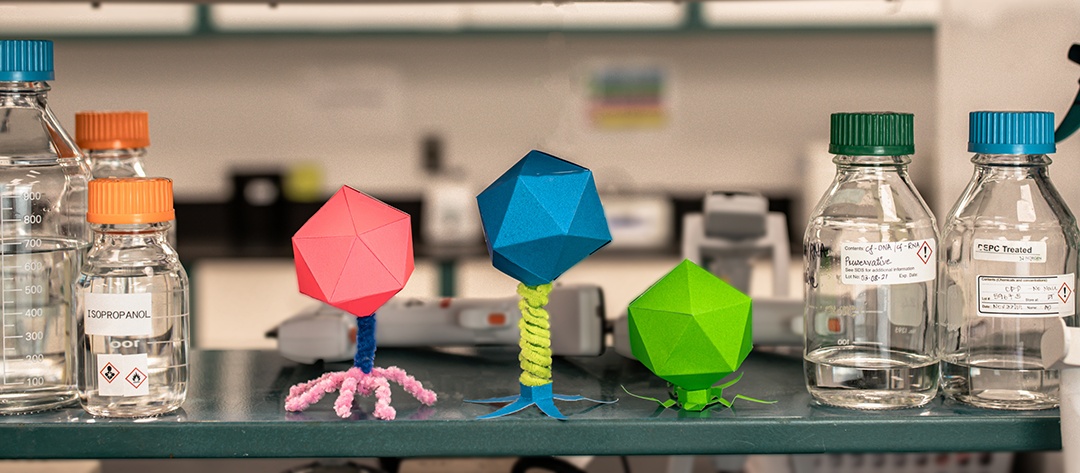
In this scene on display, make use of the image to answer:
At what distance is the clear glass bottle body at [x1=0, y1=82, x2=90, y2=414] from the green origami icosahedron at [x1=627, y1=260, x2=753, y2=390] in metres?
0.45

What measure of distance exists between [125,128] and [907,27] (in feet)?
9.70

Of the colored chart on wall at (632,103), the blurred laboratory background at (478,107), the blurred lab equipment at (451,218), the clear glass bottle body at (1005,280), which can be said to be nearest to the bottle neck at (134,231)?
the clear glass bottle body at (1005,280)

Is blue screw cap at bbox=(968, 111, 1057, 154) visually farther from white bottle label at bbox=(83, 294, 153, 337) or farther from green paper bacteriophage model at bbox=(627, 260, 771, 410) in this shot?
white bottle label at bbox=(83, 294, 153, 337)

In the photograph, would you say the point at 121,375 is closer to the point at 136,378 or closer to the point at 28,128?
the point at 136,378

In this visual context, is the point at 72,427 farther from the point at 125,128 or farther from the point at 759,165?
the point at 759,165

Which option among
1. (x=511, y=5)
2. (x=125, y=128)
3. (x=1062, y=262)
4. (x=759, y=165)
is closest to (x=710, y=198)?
(x=1062, y=262)

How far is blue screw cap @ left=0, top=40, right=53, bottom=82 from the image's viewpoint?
836 millimetres

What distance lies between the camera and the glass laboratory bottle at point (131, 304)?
2.61 feet

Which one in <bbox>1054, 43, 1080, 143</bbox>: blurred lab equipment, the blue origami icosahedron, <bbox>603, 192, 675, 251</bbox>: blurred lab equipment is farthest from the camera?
<bbox>603, 192, 675, 251</bbox>: blurred lab equipment

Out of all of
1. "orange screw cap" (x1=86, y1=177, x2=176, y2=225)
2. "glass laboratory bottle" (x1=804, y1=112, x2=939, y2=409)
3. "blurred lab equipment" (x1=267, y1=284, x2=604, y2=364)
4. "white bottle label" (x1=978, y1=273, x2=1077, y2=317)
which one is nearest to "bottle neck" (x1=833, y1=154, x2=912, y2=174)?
"glass laboratory bottle" (x1=804, y1=112, x2=939, y2=409)

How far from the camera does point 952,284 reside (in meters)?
0.87

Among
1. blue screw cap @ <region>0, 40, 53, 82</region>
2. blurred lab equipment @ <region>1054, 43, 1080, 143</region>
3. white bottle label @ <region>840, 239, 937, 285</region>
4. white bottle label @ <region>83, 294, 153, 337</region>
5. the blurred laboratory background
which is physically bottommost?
white bottle label @ <region>83, 294, 153, 337</region>

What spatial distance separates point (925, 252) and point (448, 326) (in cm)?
50

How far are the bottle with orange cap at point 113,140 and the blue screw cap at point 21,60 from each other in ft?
0.44
